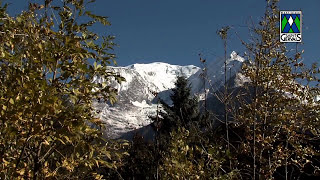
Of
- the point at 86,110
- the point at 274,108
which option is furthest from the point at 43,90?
the point at 274,108

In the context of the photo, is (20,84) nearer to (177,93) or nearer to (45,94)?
(45,94)

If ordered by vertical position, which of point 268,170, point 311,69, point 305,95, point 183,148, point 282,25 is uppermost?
point 282,25

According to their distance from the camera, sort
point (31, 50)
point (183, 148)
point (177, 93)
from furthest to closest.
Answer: point (177, 93) → point (183, 148) → point (31, 50)

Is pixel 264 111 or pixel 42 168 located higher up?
pixel 264 111

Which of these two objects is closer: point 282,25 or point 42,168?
point 42,168

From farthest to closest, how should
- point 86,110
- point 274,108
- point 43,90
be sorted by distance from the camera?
point 274,108
point 86,110
point 43,90

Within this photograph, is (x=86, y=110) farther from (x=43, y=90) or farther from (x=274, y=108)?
(x=274, y=108)

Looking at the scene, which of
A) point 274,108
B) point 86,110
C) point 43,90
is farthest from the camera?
point 274,108

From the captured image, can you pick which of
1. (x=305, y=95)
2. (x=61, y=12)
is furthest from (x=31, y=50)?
(x=305, y=95)

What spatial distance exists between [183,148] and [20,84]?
328 centimetres

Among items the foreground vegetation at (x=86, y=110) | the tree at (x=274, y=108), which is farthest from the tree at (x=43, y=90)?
the tree at (x=274, y=108)

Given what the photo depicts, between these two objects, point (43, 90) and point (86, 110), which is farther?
point (86, 110)

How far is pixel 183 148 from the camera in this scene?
5.13 meters

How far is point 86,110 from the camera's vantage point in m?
3.30
